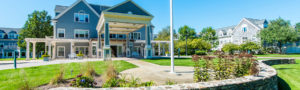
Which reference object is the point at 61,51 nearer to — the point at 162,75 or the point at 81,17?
the point at 81,17

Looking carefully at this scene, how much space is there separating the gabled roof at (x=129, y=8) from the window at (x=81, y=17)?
981 centimetres

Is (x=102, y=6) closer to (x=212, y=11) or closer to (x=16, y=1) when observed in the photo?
(x=16, y=1)

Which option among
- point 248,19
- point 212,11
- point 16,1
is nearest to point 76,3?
point 16,1

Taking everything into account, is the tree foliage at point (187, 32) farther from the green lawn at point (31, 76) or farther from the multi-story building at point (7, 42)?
the multi-story building at point (7, 42)

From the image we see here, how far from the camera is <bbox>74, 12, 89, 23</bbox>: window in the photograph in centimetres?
2158

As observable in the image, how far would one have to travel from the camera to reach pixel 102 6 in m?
26.2

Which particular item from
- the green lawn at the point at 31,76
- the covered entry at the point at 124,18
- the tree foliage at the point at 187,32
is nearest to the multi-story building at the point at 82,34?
the covered entry at the point at 124,18

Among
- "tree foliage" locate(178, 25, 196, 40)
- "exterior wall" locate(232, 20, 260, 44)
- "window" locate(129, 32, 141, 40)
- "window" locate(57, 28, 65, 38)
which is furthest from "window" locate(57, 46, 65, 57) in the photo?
"exterior wall" locate(232, 20, 260, 44)

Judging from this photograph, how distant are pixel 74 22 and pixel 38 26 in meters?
11.8

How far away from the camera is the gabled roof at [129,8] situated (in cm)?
1483

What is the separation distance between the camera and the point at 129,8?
623 inches

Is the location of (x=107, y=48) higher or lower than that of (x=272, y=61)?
higher

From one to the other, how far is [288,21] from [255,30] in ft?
21.0

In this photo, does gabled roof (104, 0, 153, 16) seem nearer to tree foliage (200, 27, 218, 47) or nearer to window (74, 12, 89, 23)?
window (74, 12, 89, 23)
